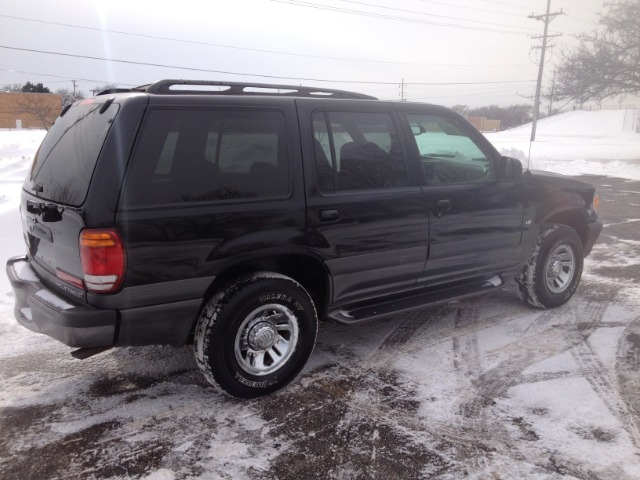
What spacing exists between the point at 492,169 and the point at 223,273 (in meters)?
2.49

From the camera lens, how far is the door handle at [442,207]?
12.6 feet

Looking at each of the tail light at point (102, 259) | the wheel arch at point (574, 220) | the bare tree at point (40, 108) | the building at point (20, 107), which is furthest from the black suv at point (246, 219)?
the building at point (20, 107)

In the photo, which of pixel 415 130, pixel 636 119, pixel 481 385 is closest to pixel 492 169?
pixel 415 130

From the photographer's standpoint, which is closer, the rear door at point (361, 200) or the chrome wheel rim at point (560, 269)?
the rear door at point (361, 200)

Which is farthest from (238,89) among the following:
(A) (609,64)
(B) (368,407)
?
(A) (609,64)

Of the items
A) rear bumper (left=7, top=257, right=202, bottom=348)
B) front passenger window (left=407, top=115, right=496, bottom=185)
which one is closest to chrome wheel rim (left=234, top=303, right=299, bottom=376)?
rear bumper (left=7, top=257, right=202, bottom=348)

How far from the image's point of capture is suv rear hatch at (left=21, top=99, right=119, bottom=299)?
9.05 ft

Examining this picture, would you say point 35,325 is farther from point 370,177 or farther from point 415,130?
point 415,130

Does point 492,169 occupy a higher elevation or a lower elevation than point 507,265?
higher

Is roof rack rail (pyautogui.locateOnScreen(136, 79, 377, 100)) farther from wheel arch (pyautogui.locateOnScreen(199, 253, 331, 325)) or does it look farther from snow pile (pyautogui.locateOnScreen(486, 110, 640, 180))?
snow pile (pyautogui.locateOnScreen(486, 110, 640, 180))

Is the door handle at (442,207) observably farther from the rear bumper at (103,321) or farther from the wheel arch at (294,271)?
the rear bumper at (103,321)

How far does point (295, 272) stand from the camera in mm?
3463

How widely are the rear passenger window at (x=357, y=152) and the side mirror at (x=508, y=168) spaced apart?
1.01m

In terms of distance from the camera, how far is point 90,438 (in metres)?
2.81
